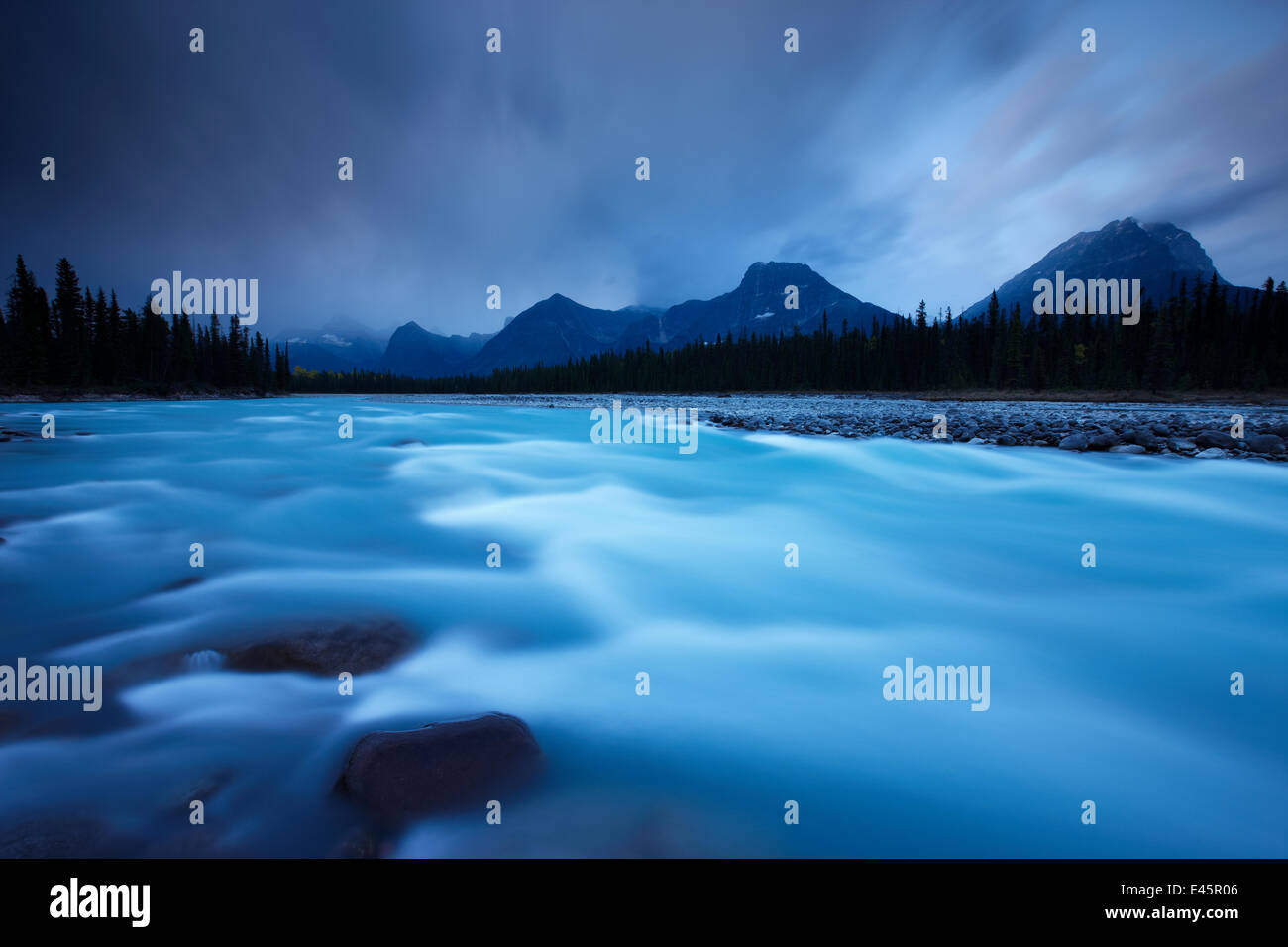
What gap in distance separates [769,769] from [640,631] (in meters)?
2.12

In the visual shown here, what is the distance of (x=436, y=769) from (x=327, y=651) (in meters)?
1.98

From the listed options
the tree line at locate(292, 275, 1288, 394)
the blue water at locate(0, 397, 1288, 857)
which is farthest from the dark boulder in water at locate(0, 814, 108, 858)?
the tree line at locate(292, 275, 1288, 394)

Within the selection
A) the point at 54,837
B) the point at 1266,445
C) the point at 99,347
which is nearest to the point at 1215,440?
the point at 1266,445

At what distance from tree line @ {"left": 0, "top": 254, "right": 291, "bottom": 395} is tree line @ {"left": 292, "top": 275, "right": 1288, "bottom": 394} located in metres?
60.0

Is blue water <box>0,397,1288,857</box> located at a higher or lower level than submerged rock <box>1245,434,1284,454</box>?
lower

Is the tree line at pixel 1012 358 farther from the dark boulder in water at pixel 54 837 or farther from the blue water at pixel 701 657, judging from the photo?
the dark boulder in water at pixel 54 837

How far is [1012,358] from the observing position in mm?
68938

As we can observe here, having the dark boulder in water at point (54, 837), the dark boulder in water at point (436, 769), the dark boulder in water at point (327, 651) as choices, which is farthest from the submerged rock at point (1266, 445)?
the dark boulder in water at point (54, 837)

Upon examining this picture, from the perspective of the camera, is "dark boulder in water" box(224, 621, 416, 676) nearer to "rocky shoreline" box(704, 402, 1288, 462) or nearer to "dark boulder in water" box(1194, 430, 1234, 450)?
"rocky shoreline" box(704, 402, 1288, 462)

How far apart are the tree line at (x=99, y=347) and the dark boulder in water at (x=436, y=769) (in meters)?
86.5

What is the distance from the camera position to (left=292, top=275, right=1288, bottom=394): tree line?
190 ft

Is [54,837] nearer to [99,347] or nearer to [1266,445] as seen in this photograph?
[1266,445]
